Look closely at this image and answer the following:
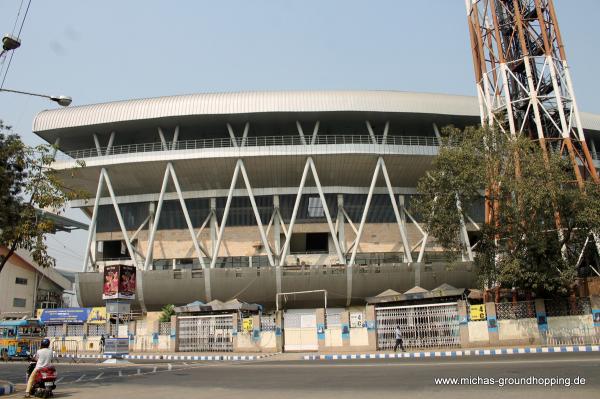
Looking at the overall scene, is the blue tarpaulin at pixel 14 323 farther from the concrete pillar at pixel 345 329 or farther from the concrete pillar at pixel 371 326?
the concrete pillar at pixel 371 326

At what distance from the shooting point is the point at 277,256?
4397cm

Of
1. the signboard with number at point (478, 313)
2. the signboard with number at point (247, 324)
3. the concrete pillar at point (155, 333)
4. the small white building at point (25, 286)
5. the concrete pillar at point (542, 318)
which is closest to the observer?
the concrete pillar at point (542, 318)

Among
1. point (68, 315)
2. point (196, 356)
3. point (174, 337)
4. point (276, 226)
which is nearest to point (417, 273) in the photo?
point (276, 226)

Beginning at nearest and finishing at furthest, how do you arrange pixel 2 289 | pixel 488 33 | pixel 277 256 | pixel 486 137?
pixel 486 137, pixel 488 33, pixel 277 256, pixel 2 289

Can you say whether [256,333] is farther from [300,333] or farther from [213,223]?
[213,223]

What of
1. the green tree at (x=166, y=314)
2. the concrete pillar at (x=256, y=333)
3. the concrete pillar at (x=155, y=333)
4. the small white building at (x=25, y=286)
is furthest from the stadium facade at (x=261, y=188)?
the small white building at (x=25, y=286)

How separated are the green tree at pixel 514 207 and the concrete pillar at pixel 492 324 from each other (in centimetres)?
160

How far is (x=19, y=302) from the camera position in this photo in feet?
200

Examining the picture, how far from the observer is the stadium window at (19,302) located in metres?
60.2

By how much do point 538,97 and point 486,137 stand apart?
11.8 meters

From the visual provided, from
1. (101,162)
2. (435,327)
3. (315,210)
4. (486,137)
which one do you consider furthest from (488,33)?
(101,162)

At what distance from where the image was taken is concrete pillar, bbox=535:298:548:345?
938 inches

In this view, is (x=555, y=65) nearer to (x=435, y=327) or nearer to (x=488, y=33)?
(x=488, y=33)

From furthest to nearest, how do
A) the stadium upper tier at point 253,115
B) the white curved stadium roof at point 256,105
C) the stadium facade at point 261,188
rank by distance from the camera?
the stadium upper tier at point 253,115 → the white curved stadium roof at point 256,105 → the stadium facade at point 261,188
